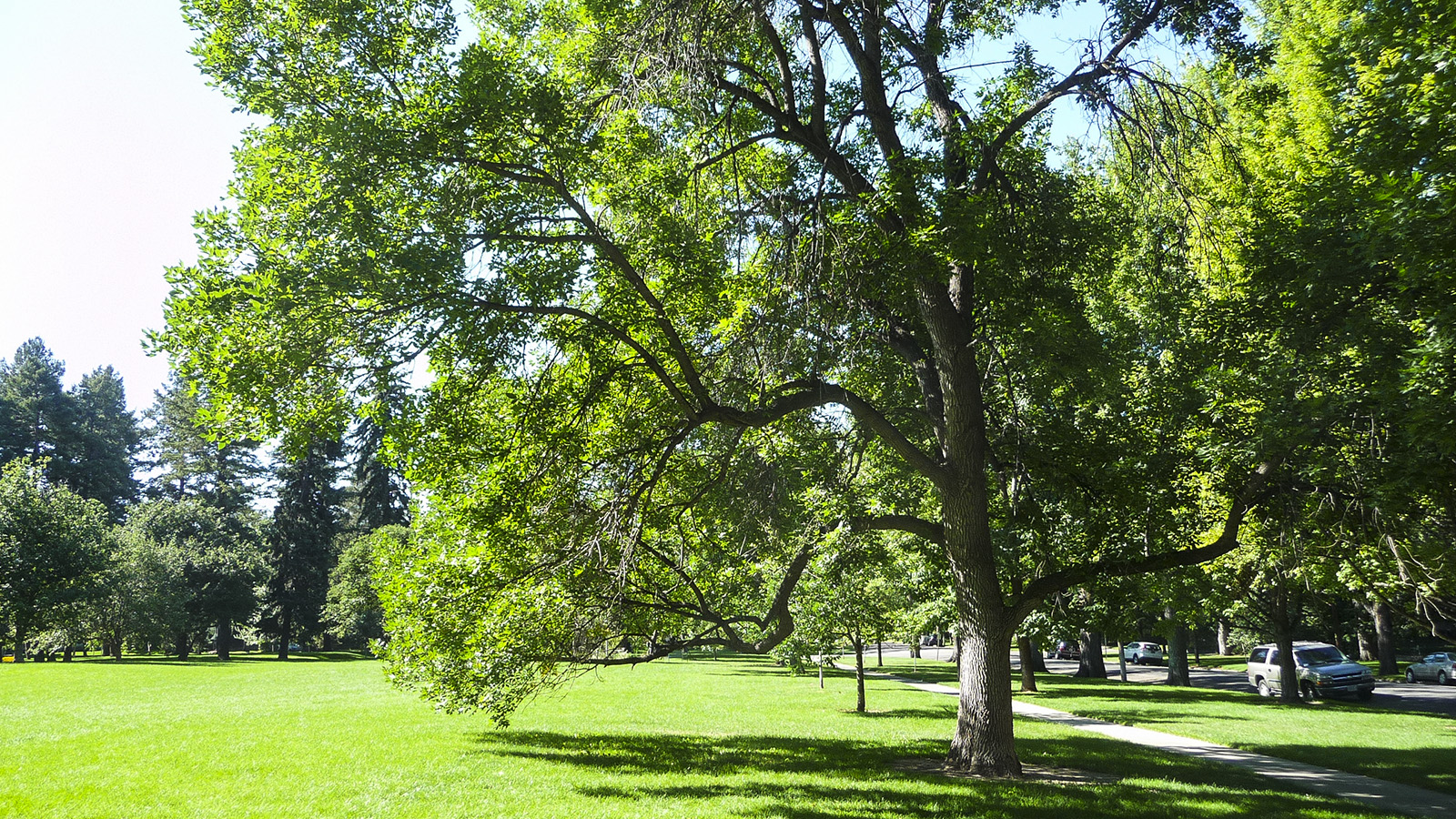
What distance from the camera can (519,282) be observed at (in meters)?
9.62

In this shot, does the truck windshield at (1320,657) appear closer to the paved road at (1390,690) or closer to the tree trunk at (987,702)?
the paved road at (1390,690)

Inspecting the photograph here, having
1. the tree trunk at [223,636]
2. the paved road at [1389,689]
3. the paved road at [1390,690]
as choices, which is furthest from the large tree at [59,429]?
the paved road at [1390,690]

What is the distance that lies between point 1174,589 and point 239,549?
57186 mm

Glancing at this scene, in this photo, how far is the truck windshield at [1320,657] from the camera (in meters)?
25.8

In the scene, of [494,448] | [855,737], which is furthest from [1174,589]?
[494,448]

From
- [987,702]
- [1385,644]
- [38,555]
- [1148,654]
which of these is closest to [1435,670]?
[1385,644]

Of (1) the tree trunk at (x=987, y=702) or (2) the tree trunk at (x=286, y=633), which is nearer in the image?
(1) the tree trunk at (x=987, y=702)

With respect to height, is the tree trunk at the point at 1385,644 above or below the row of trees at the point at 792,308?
below

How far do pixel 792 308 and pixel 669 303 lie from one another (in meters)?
2.60

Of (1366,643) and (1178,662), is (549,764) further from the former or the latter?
(1366,643)

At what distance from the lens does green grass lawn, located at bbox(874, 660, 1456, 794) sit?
12.7 metres

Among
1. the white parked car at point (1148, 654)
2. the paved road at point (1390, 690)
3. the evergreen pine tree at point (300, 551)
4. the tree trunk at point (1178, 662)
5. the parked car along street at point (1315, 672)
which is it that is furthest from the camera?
the evergreen pine tree at point (300, 551)

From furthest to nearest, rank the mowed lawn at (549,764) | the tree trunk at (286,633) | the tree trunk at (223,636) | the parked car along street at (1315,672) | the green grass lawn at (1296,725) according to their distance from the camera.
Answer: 1. the tree trunk at (286,633)
2. the tree trunk at (223,636)
3. the parked car along street at (1315,672)
4. the green grass lawn at (1296,725)
5. the mowed lawn at (549,764)

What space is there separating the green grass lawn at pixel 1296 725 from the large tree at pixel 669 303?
15.2ft
